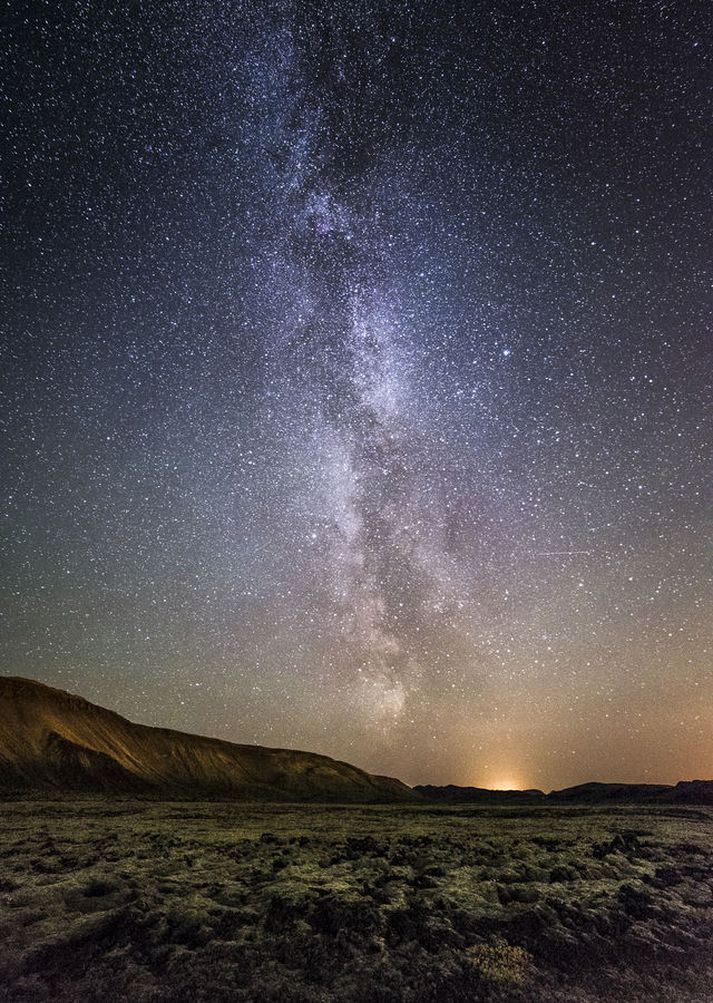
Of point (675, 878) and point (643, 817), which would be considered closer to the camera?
point (675, 878)

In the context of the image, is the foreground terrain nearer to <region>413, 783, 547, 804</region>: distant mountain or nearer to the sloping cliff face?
the sloping cliff face

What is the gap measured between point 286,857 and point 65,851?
17.1ft

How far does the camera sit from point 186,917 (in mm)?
6988

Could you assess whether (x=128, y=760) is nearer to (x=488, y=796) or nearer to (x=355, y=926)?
(x=488, y=796)

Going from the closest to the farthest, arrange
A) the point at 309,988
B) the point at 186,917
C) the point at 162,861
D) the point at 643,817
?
the point at 309,988
the point at 186,917
the point at 162,861
the point at 643,817

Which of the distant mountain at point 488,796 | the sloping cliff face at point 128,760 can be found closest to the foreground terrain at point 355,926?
the sloping cliff face at point 128,760

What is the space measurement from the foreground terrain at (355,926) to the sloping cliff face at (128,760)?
37.7 metres


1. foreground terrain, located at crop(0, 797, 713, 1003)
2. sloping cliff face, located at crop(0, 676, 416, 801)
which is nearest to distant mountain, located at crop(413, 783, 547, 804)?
sloping cliff face, located at crop(0, 676, 416, 801)

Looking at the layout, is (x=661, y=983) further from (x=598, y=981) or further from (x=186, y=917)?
(x=186, y=917)

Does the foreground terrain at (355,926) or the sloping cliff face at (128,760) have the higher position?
the sloping cliff face at (128,760)

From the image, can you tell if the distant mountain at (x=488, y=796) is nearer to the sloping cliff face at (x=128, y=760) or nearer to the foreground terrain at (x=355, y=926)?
the sloping cliff face at (x=128, y=760)

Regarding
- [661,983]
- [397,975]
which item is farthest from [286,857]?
[661,983]

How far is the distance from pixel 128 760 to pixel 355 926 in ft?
194

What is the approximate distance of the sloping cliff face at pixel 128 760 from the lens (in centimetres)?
4585
